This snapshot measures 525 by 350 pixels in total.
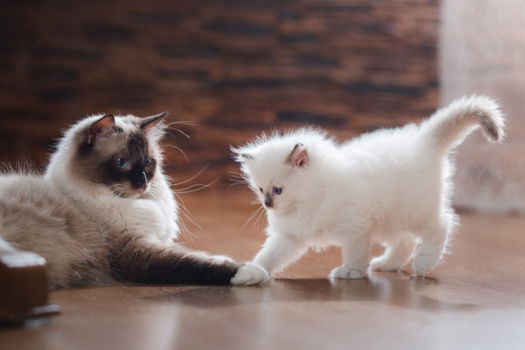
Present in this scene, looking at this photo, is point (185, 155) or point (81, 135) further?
point (185, 155)

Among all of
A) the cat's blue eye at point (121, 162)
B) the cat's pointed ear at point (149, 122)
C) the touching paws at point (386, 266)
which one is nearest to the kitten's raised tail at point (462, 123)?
the touching paws at point (386, 266)

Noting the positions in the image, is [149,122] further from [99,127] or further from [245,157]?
[245,157]

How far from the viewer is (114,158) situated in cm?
200

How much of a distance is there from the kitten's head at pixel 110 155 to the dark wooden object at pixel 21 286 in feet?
2.15

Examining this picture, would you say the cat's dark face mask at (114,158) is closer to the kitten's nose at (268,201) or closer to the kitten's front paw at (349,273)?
the kitten's nose at (268,201)

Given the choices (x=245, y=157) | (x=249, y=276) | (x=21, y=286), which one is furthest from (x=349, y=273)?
(x=21, y=286)

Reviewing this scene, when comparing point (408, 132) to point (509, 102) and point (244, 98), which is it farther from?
point (244, 98)

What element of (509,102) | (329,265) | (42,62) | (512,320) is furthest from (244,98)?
(512,320)

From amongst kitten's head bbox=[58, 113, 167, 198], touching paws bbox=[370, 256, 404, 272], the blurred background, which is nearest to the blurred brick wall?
the blurred background

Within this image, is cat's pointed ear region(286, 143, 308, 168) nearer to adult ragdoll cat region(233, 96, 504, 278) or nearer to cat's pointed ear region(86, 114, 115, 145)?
adult ragdoll cat region(233, 96, 504, 278)

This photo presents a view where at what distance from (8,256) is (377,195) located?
3.70 feet

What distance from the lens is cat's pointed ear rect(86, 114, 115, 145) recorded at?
1.98 meters

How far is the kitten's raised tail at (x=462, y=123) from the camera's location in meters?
2.12

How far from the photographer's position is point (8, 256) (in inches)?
53.0
